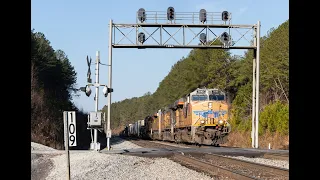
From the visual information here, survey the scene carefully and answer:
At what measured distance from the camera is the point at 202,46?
2466cm

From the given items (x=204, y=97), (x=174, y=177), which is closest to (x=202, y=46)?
(x=204, y=97)

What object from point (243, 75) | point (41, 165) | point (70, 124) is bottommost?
point (41, 165)

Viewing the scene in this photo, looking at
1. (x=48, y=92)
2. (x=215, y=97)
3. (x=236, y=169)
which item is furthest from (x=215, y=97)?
(x=48, y=92)

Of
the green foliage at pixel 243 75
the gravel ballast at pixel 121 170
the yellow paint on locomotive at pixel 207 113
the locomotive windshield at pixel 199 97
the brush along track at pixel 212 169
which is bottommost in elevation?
the gravel ballast at pixel 121 170

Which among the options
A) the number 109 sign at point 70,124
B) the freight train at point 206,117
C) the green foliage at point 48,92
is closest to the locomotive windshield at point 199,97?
the freight train at point 206,117

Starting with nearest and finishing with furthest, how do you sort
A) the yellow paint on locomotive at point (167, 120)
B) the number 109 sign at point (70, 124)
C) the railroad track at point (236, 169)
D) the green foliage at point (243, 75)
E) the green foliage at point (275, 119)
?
the number 109 sign at point (70, 124), the railroad track at point (236, 169), the green foliage at point (275, 119), the yellow paint on locomotive at point (167, 120), the green foliage at point (243, 75)

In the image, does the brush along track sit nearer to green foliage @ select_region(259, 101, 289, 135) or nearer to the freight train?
the freight train

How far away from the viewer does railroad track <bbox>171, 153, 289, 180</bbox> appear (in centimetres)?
1087

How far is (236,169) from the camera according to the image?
13.5 meters

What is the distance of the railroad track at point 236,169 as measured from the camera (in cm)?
1087

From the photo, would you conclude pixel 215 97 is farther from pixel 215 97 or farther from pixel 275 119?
pixel 275 119

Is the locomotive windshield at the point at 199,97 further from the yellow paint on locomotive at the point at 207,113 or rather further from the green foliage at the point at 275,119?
the green foliage at the point at 275,119

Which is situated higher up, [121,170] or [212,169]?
[212,169]
